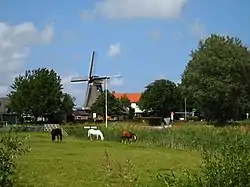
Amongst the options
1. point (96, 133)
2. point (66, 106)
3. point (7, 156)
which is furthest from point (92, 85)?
point (7, 156)

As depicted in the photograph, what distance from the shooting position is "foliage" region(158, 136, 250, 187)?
6.70 meters

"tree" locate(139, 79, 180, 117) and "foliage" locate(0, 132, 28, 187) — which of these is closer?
"foliage" locate(0, 132, 28, 187)

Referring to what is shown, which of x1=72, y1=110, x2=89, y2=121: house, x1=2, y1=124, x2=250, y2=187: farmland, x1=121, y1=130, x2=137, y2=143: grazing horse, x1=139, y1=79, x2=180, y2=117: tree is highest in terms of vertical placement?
x1=139, y1=79, x2=180, y2=117: tree

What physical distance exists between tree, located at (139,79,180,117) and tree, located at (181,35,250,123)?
59108 millimetres

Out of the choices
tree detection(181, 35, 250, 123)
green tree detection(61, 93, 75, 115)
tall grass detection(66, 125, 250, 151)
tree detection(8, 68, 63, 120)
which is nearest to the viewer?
tall grass detection(66, 125, 250, 151)

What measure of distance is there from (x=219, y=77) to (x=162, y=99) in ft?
205

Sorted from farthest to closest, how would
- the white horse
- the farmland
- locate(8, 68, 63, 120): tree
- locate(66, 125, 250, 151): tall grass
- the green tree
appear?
the green tree < locate(8, 68, 63, 120): tree < the white horse < locate(66, 125, 250, 151): tall grass < the farmland

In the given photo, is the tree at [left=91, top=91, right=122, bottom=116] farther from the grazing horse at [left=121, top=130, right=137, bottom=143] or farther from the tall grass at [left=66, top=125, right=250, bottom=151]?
the grazing horse at [left=121, top=130, right=137, bottom=143]

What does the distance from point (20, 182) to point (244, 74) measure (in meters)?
62.3

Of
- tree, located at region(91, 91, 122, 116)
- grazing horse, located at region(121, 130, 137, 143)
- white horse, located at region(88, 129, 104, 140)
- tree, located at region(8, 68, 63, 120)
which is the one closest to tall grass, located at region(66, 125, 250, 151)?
grazing horse, located at region(121, 130, 137, 143)

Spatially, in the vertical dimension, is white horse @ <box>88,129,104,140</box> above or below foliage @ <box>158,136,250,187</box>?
above

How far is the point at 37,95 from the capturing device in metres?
94.4

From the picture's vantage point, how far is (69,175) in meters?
18.4

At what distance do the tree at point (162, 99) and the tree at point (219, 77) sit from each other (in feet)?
194
